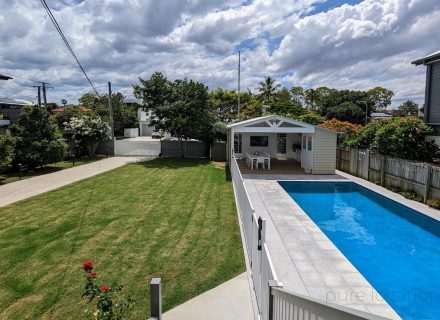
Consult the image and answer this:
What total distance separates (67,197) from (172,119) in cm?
1166

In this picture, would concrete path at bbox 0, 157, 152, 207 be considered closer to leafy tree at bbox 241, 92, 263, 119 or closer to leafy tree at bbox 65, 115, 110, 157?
leafy tree at bbox 65, 115, 110, 157

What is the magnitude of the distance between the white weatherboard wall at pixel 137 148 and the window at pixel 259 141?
28.1 ft

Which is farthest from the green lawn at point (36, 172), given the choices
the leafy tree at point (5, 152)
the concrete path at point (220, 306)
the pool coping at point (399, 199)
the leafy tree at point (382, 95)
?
the leafy tree at point (382, 95)

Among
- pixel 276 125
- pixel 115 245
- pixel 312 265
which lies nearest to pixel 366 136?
pixel 276 125

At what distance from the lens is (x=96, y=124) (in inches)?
929

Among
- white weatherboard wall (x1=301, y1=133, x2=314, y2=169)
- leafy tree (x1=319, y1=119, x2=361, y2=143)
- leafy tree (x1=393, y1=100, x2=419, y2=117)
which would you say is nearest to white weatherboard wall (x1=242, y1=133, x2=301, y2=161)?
leafy tree (x1=319, y1=119, x2=361, y2=143)

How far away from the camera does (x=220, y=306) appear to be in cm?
457

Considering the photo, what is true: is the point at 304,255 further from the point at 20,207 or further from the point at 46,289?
the point at 20,207

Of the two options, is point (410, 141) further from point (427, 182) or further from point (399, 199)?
point (399, 199)

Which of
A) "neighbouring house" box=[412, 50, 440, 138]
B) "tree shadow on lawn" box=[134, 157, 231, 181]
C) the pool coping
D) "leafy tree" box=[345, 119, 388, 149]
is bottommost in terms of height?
the pool coping

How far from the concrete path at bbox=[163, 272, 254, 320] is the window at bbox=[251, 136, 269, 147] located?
17.9 m

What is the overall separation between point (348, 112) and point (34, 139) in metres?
42.2

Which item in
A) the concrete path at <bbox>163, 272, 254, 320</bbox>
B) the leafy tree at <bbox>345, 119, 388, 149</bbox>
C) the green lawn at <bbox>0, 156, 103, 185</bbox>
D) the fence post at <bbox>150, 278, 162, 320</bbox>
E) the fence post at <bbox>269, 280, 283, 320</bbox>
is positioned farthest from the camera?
the leafy tree at <bbox>345, 119, 388, 149</bbox>

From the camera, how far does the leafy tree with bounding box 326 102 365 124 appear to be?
45281 millimetres
